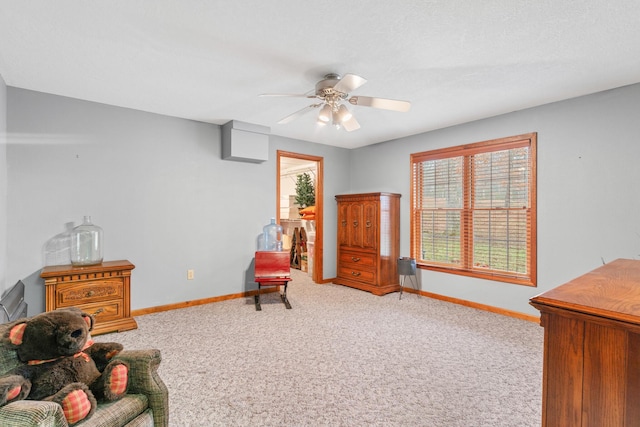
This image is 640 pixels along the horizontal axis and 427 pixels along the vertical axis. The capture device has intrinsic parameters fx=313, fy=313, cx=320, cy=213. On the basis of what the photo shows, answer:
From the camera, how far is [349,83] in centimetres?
227

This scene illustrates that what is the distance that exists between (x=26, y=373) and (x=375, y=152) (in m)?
4.82

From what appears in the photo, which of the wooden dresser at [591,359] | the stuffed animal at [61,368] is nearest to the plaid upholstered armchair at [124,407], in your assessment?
the stuffed animal at [61,368]

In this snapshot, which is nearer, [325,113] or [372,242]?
[325,113]

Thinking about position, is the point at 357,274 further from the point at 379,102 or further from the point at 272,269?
the point at 379,102

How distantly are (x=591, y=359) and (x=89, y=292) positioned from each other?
12.2 feet

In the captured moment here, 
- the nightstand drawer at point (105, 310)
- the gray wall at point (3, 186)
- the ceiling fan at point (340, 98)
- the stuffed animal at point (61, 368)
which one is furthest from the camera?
the nightstand drawer at point (105, 310)

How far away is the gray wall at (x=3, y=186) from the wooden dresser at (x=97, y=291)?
0.95 ft

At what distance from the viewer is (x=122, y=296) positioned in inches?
126

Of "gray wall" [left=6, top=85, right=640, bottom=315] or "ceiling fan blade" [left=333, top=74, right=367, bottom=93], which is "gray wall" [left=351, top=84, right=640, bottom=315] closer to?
"gray wall" [left=6, top=85, right=640, bottom=315]

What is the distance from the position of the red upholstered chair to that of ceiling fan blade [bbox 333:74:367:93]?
2.40 metres

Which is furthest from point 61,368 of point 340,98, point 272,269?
point 272,269

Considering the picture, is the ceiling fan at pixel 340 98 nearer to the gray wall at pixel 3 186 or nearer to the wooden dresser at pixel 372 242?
the wooden dresser at pixel 372 242

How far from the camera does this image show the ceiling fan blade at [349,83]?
2174mm

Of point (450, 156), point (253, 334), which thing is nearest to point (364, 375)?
point (253, 334)
